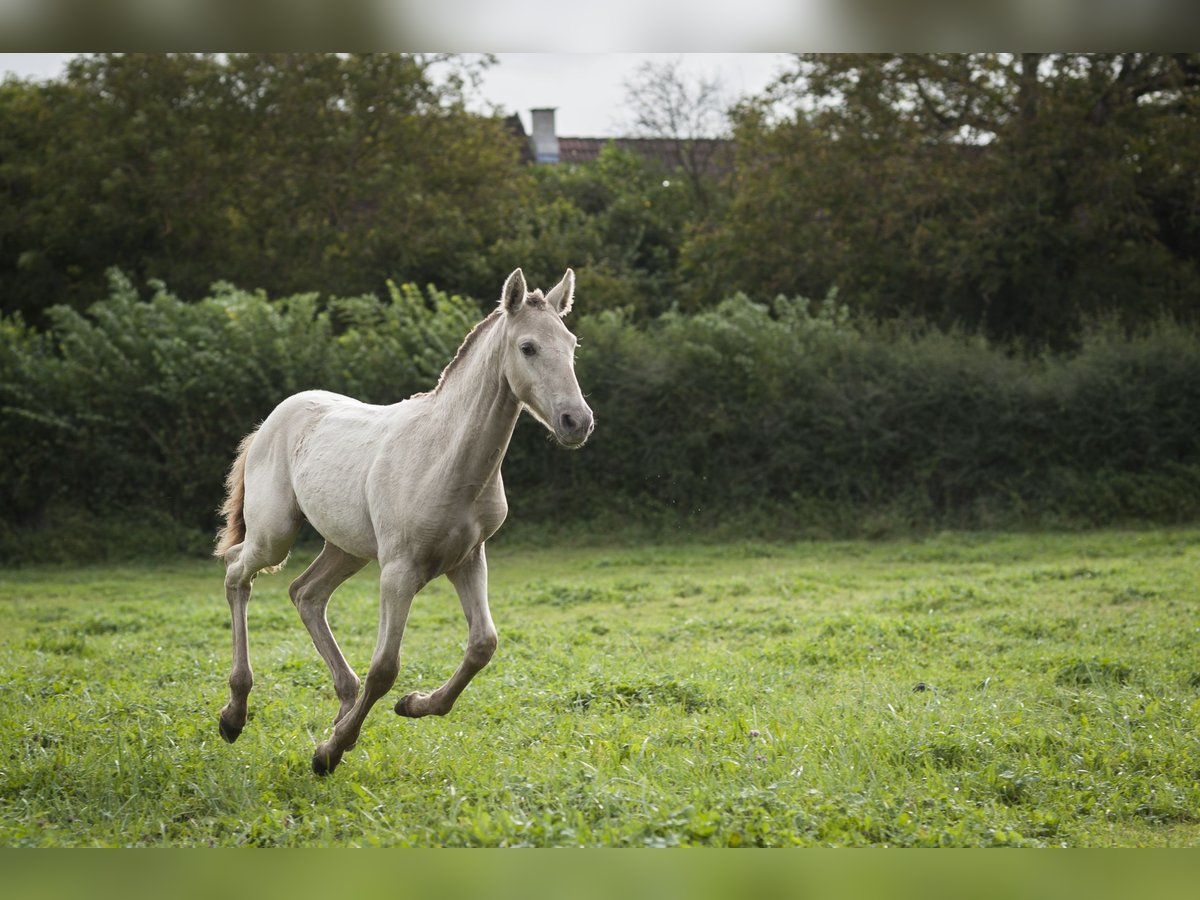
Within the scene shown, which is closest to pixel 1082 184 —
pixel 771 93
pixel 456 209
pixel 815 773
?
pixel 771 93

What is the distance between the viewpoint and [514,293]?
4.80m

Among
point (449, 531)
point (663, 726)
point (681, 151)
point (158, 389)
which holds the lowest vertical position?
point (663, 726)

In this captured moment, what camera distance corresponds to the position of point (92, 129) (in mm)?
21406

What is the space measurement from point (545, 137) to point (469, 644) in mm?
30051

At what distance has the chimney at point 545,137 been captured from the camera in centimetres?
3322

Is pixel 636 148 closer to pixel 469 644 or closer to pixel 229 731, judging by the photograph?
pixel 229 731

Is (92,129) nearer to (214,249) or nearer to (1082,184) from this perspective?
(214,249)

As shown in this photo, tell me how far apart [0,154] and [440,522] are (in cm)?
2111

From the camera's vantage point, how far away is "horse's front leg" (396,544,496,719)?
16.3ft

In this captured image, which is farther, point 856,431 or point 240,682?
point 856,431

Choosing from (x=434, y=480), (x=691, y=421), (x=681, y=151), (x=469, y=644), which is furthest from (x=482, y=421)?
(x=681, y=151)

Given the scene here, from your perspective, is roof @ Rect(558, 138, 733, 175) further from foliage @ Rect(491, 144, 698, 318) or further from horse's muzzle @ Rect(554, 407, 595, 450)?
horse's muzzle @ Rect(554, 407, 595, 450)

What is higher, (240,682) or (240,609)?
(240,609)

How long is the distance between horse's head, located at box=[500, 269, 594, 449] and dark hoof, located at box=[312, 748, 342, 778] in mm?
1684
